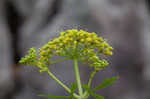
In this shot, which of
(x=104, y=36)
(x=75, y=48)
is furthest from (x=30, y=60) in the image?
(x=104, y=36)

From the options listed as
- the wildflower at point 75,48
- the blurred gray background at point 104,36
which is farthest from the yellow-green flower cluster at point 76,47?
the blurred gray background at point 104,36

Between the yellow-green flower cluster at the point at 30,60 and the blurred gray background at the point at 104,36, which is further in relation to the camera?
the blurred gray background at the point at 104,36

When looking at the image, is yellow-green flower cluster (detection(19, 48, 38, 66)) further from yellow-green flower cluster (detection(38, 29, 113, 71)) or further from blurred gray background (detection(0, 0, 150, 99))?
blurred gray background (detection(0, 0, 150, 99))

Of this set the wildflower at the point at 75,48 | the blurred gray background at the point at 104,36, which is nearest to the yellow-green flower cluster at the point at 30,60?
the wildflower at the point at 75,48

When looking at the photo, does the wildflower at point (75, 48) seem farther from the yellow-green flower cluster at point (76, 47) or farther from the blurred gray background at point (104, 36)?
the blurred gray background at point (104, 36)

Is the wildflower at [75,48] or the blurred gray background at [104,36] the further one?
the blurred gray background at [104,36]

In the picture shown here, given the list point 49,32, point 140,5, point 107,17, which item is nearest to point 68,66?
point 49,32

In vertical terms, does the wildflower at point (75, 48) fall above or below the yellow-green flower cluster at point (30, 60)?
above

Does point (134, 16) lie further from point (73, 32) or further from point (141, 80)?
point (73, 32)

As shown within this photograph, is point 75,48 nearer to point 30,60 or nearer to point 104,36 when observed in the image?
point 30,60

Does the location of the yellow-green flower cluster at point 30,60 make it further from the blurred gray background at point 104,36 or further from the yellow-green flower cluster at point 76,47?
the blurred gray background at point 104,36
